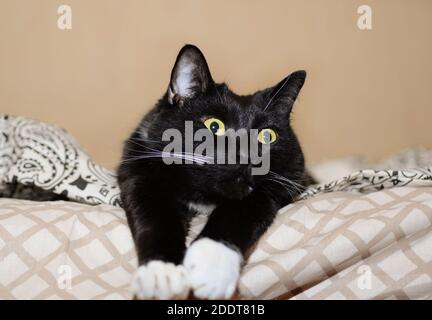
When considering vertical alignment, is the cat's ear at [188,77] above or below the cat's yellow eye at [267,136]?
above

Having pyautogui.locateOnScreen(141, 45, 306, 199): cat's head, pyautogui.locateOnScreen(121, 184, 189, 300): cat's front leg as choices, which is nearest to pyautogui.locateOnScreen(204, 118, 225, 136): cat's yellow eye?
pyautogui.locateOnScreen(141, 45, 306, 199): cat's head

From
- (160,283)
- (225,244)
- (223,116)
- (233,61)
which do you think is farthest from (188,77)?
(233,61)

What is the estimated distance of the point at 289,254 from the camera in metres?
0.97

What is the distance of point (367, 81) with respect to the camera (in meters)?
2.41

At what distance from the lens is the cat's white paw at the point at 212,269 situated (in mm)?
844

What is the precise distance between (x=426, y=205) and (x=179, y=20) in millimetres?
1644

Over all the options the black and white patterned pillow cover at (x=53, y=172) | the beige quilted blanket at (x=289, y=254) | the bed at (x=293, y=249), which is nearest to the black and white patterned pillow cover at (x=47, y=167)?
the black and white patterned pillow cover at (x=53, y=172)

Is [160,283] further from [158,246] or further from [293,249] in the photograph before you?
[293,249]

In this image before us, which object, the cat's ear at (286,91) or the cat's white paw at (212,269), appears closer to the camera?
the cat's white paw at (212,269)

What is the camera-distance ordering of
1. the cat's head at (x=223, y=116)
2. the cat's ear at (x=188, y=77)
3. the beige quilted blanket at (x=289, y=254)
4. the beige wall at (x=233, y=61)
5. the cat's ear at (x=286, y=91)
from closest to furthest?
the beige quilted blanket at (x=289, y=254) < the cat's head at (x=223, y=116) < the cat's ear at (x=188, y=77) < the cat's ear at (x=286, y=91) < the beige wall at (x=233, y=61)

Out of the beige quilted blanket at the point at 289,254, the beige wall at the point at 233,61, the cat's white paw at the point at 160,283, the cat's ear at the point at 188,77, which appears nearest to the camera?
the cat's white paw at the point at 160,283

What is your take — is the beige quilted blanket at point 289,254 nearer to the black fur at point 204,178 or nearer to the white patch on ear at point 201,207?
the black fur at point 204,178

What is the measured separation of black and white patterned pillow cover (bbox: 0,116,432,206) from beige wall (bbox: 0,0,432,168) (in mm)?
615
